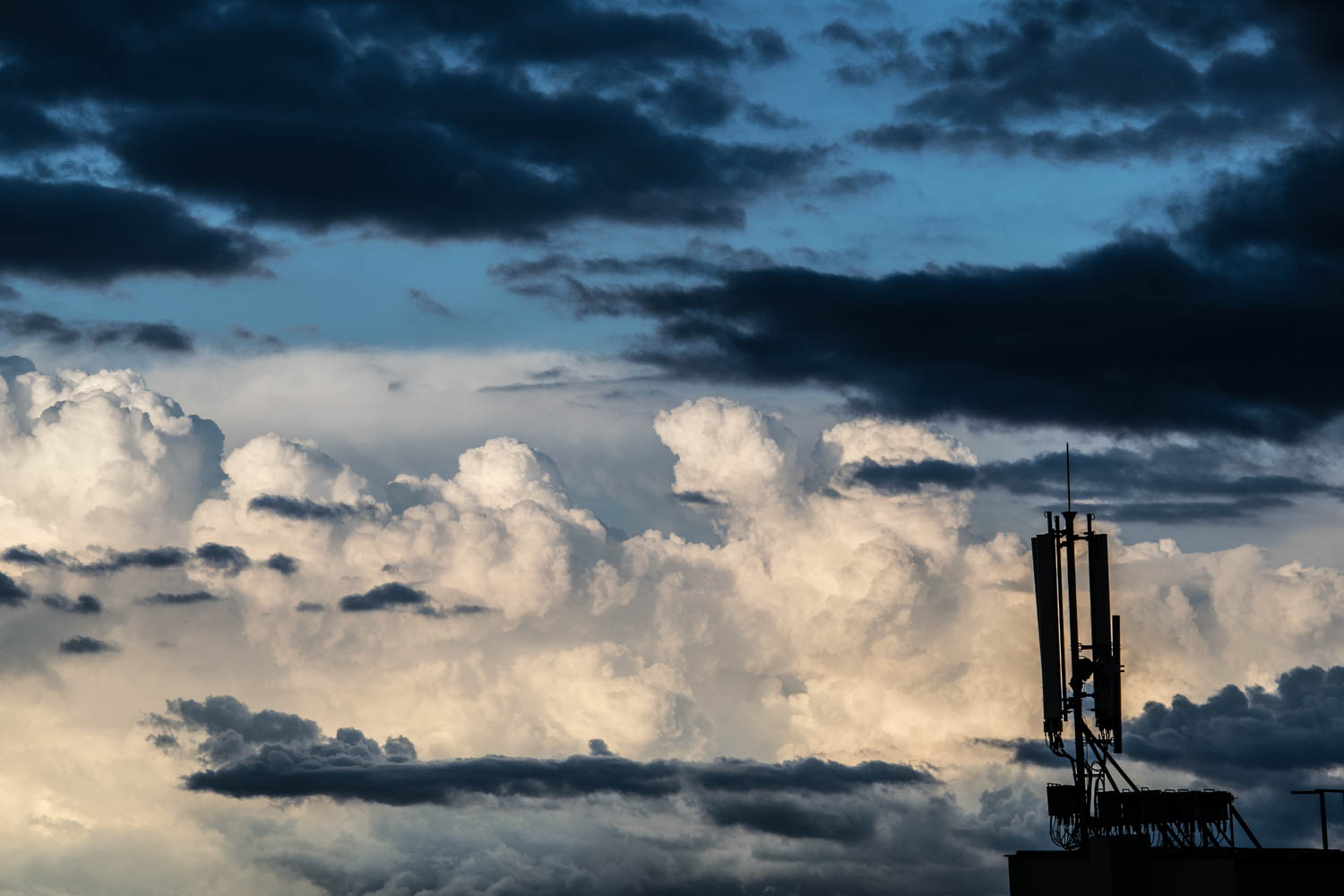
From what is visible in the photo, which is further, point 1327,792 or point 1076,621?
point 1076,621

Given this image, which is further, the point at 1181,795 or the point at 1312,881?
the point at 1181,795

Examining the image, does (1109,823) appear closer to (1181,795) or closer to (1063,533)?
(1181,795)

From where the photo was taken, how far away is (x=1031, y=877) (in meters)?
74.5

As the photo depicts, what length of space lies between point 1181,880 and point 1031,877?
8.23m

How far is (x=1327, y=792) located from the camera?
2751 inches

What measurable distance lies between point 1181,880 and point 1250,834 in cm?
530

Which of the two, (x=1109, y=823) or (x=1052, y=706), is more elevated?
(x=1052, y=706)

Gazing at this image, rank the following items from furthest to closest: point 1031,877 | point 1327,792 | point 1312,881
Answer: point 1031,877 < point 1327,792 < point 1312,881

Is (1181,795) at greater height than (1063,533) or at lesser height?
lesser

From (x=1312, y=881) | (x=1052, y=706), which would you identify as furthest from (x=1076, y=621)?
(x=1312, y=881)

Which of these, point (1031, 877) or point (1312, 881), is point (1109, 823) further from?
point (1312, 881)

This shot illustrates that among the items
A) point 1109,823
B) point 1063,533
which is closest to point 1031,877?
point 1109,823

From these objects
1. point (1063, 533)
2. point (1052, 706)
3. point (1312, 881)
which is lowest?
point (1312, 881)

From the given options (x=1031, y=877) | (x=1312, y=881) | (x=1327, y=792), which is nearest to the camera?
(x=1312, y=881)
